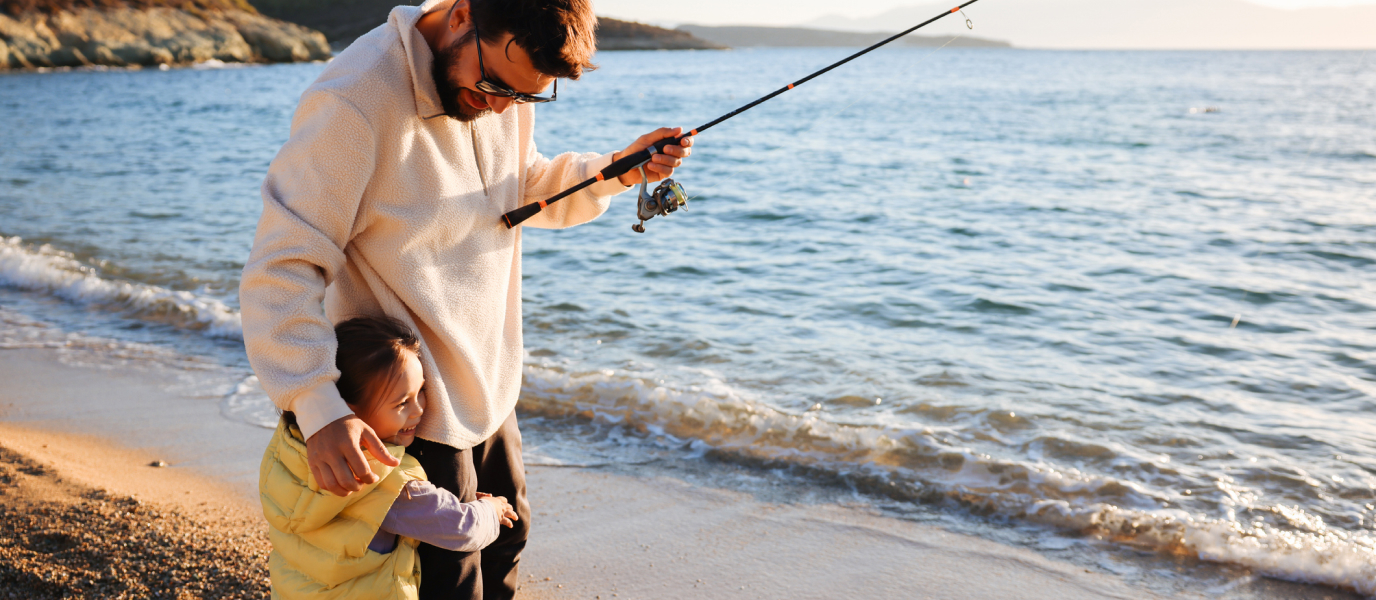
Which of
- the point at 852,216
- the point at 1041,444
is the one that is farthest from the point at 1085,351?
the point at 852,216

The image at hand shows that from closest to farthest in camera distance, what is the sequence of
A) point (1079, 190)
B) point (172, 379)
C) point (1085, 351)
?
point (172, 379) < point (1085, 351) < point (1079, 190)

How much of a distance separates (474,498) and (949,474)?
229 cm

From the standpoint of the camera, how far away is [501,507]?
1.68m

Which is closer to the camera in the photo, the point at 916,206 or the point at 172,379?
the point at 172,379

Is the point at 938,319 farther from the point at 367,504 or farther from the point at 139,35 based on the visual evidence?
the point at 139,35

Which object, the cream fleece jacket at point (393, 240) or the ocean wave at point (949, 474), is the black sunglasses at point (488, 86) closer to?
the cream fleece jacket at point (393, 240)

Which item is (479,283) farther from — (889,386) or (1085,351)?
(1085,351)

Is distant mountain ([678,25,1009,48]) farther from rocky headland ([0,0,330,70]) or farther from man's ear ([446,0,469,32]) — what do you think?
man's ear ([446,0,469,32])

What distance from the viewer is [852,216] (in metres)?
9.25

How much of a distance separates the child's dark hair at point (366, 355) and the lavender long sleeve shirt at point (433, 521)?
0.60ft

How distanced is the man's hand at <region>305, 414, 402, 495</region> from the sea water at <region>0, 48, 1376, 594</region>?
2.26 m

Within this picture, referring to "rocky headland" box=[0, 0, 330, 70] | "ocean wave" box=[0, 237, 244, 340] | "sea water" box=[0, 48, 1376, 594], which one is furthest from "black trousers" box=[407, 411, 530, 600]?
"rocky headland" box=[0, 0, 330, 70]

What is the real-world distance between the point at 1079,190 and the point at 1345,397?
6277 mm

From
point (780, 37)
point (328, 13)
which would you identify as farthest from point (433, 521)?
point (780, 37)
